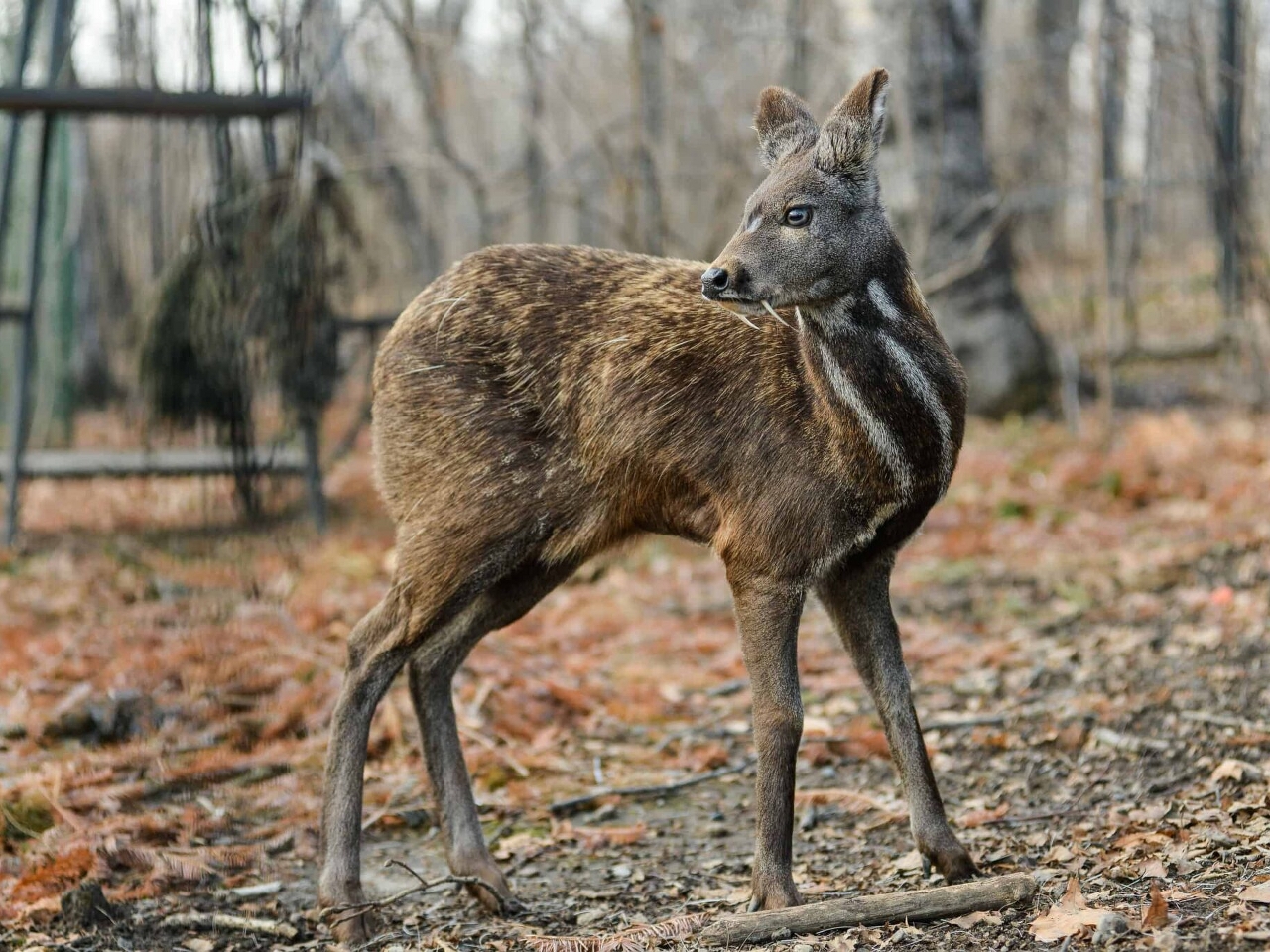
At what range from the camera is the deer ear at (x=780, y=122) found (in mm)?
4961

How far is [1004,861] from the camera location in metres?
5.00

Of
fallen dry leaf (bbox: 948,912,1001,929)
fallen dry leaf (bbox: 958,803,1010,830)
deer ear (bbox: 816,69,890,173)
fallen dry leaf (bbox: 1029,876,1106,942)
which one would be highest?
deer ear (bbox: 816,69,890,173)

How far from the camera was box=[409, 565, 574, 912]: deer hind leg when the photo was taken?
5.30 m

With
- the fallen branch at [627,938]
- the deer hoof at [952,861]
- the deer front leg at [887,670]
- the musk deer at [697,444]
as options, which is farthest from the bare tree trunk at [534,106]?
the fallen branch at [627,938]

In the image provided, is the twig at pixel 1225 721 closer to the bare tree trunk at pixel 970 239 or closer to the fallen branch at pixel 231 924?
the fallen branch at pixel 231 924

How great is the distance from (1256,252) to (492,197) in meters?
17.6

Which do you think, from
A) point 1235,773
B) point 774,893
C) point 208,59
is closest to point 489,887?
point 774,893

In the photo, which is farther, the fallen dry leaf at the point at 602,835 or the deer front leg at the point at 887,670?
the fallen dry leaf at the point at 602,835

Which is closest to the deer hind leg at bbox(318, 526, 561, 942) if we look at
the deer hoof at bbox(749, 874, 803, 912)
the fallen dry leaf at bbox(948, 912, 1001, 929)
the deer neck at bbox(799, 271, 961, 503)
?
the deer neck at bbox(799, 271, 961, 503)

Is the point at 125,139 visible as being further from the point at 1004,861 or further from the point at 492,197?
the point at 1004,861

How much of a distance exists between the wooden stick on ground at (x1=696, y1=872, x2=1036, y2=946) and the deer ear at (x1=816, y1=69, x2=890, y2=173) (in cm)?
240

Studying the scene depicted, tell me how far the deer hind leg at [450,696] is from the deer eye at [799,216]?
1.66 m

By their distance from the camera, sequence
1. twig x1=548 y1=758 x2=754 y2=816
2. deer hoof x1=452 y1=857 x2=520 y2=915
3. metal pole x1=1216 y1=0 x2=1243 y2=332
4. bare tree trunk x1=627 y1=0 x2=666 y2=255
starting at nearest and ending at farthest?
1. deer hoof x1=452 y1=857 x2=520 y2=915
2. twig x1=548 y1=758 x2=754 y2=816
3. bare tree trunk x1=627 y1=0 x2=666 y2=255
4. metal pole x1=1216 y1=0 x2=1243 y2=332

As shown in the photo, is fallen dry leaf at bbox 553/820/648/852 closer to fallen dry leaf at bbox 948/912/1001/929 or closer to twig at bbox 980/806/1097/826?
twig at bbox 980/806/1097/826
